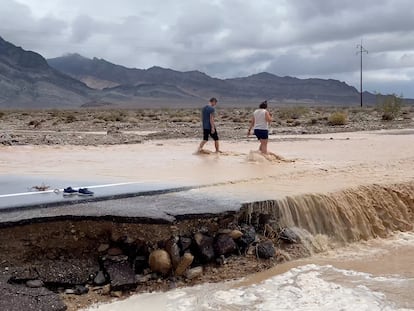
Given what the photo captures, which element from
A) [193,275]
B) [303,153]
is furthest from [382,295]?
[303,153]

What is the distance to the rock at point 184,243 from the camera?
865 centimetres

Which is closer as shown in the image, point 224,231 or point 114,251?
point 114,251

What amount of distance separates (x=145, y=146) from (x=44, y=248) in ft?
51.0

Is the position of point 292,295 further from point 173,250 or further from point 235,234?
point 173,250

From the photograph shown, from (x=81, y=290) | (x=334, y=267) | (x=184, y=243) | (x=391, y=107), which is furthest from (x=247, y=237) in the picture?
(x=391, y=107)

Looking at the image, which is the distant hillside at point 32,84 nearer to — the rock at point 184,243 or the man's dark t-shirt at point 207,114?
the man's dark t-shirt at point 207,114

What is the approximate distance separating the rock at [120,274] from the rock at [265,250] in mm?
2037

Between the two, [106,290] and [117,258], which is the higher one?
[117,258]

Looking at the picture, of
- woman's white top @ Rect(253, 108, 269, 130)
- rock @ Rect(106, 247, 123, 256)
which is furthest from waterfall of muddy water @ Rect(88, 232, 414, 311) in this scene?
woman's white top @ Rect(253, 108, 269, 130)

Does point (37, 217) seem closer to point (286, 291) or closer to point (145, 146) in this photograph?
point (286, 291)

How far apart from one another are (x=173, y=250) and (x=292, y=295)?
5.90 feet

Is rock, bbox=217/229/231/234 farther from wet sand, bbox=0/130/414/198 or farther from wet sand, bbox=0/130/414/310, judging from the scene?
wet sand, bbox=0/130/414/198

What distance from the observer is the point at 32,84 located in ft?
517

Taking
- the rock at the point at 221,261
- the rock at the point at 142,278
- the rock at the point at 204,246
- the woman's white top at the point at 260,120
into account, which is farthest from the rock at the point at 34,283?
the woman's white top at the point at 260,120
